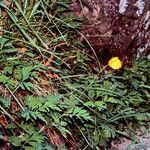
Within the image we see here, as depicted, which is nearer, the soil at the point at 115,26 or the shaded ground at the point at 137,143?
the shaded ground at the point at 137,143

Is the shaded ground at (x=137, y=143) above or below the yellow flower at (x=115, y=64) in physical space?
below

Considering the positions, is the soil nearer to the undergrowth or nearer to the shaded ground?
the undergrowth

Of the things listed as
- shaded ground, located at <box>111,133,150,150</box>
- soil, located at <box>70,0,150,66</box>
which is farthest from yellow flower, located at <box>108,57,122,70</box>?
shaded ground, located at <box>111,133,150,150</box>

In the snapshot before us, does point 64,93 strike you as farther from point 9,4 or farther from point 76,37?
point 9,4

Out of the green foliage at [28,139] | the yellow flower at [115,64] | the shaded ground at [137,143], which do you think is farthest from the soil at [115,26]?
the green foliage at [28,139]

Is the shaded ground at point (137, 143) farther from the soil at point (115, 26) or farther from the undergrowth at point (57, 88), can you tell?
the soil at point (115, 26)

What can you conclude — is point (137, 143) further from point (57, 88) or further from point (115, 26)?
point (115, 26)

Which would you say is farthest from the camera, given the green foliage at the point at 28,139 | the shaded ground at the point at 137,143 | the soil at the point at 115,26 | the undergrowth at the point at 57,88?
the soil at the point at 115,26

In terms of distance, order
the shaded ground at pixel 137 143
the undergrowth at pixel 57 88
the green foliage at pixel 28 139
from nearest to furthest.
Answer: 1. the green foliage at pixel 28 139
2. the undergrowth at pixel 57 88
3. the shaded ground at pixel 137 143

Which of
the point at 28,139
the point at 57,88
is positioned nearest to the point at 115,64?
the point at 57,88
